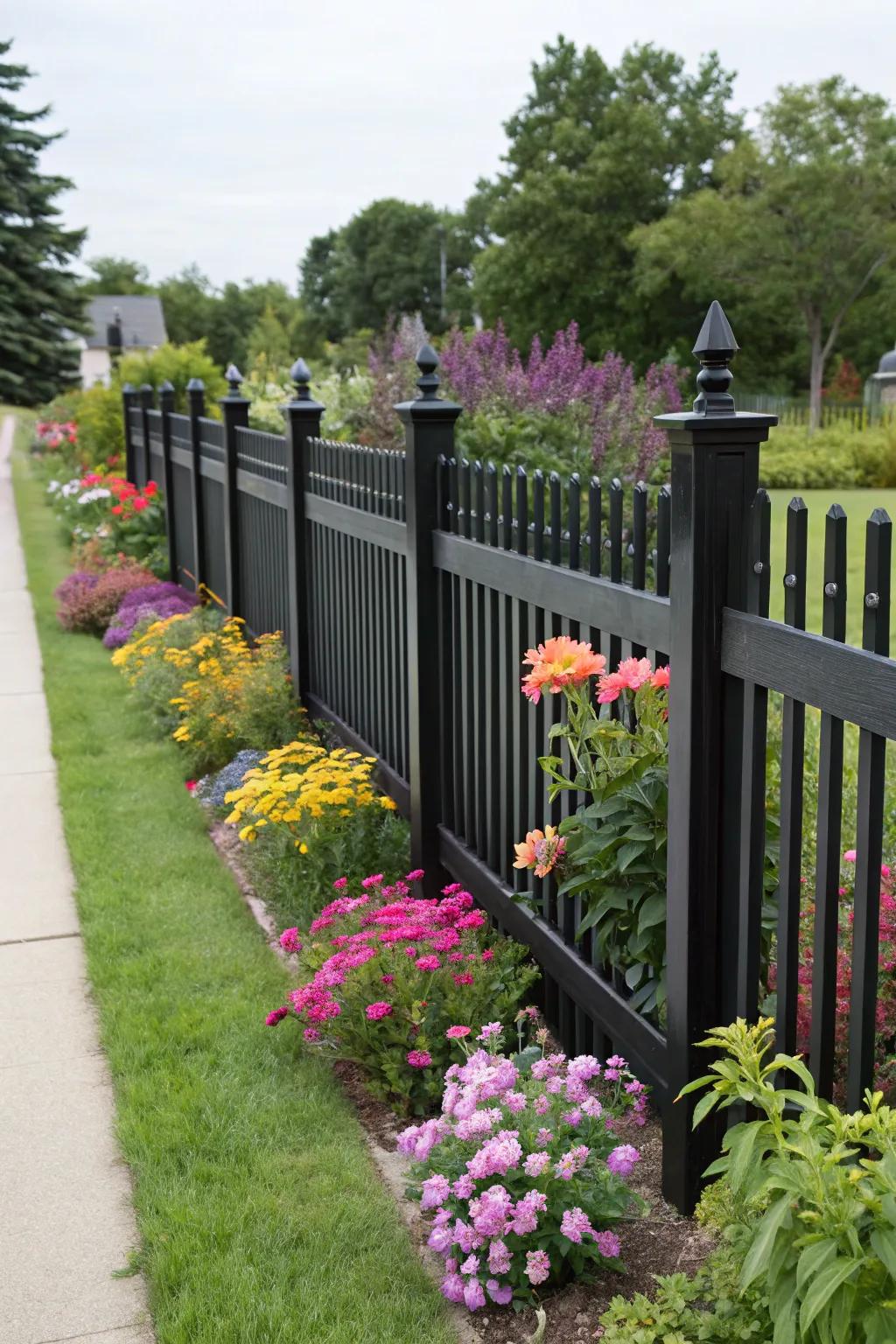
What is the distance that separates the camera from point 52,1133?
343 cm

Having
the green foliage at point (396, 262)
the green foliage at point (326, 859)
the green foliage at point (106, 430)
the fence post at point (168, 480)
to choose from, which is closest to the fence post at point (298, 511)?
the green foliage at point (326, 859)

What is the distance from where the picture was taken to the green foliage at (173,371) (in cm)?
1823

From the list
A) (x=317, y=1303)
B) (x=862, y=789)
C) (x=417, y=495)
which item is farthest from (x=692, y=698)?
(x=417, y=495)

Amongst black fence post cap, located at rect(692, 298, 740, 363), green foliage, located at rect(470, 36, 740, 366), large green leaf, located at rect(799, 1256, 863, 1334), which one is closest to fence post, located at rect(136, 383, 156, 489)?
black fence post cap, located at rect(692, 298, 740, 363)

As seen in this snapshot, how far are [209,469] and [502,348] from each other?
2.29m

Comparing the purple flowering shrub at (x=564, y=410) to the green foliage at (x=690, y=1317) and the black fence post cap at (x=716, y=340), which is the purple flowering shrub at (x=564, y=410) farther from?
the green foliage at (x=690, y=1317)

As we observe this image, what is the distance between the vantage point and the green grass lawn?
10242mm

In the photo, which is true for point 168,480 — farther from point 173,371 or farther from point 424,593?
point 424,593

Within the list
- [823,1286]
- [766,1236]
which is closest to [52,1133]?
[766,1236]

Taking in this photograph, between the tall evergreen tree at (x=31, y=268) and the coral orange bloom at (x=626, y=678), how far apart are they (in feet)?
163

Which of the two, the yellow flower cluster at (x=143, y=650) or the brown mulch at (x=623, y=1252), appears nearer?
the brown mulch at (x=623, y=1252)

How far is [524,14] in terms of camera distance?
56.3 m

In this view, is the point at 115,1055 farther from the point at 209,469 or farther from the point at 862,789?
the point at 209,469

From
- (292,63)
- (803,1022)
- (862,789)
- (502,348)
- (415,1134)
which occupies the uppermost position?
(292,63)
